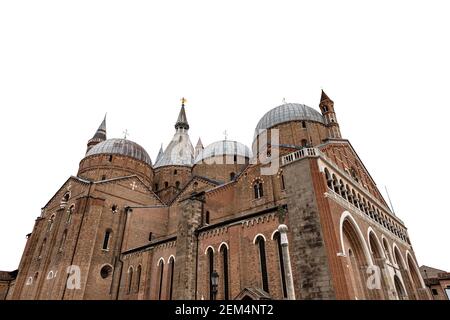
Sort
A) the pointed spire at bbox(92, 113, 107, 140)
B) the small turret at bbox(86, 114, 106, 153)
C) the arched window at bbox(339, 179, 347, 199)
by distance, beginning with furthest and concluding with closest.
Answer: the pointed spire at bbox(92, 113, 107, 140), the small turret at bbox(86, 114, 106, 153), the arched window at bbox(339, 179, 347, 199)

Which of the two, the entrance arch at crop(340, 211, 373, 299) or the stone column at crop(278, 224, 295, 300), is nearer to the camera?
the stone column at crop(278, 224, 295, 300)

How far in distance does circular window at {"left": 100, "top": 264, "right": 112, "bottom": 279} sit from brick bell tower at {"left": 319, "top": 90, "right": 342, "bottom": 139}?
23068 millimetres

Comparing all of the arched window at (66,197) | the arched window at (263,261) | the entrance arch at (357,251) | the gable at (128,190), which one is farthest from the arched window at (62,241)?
the entrance arch at (357,251)

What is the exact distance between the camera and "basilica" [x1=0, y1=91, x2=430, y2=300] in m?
15.1

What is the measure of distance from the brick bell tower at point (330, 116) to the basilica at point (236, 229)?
11 cm

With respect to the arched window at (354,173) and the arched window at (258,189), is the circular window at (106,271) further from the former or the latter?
the arched window at (354,173)

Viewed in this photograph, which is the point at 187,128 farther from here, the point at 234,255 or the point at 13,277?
the point at 234,255

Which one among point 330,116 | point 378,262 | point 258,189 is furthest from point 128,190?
point 378,262

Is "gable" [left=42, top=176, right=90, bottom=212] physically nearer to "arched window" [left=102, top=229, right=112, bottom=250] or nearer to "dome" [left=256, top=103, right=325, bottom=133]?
"arched window" [left=102, top=229, right=112, bottom=250]

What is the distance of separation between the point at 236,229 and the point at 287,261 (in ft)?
14.8

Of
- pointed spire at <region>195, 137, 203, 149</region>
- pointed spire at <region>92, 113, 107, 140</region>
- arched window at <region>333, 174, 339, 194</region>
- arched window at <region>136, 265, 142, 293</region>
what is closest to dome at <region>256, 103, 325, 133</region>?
arched window at <region>333, 174, 339, 194</region>

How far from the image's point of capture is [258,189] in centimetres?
2308
